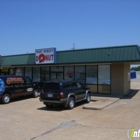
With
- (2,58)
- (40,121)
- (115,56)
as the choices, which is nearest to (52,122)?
(40,121)

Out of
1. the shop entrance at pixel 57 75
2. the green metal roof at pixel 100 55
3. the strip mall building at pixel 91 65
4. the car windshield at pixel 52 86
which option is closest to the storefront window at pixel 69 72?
the strip mall building at pixel 91 65

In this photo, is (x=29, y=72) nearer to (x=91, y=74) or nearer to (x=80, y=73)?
(x=80, y=73)

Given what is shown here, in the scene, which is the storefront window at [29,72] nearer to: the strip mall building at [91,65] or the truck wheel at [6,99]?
the strip mall building at [91,65]

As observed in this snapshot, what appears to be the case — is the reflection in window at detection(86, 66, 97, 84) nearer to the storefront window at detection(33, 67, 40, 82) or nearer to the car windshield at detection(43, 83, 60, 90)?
the storefront window at detection(33, 67, 40, 82)

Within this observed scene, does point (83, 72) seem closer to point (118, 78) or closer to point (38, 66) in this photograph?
point (118, 78)

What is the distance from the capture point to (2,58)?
27.3 m

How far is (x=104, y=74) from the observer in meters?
20.5

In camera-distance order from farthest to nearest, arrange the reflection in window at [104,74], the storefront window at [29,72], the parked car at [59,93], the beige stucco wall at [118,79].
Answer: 1. the storefront window at [29,72]
2. the reflection in window at [104,74]
3. the beige stucco wall at [118,79]
4. the parked car at [59,93]

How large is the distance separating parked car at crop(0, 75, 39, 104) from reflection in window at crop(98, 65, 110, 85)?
6.21 meters

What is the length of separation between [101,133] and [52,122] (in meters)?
2.93

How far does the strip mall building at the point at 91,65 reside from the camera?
1834cm

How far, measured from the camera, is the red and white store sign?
854 inches

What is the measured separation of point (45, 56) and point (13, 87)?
626 centimetres

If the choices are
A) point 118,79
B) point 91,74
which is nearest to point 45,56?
point 91,74
